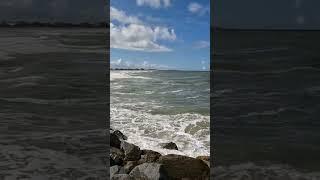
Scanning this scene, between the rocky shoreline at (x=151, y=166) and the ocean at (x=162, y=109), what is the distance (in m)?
1.47

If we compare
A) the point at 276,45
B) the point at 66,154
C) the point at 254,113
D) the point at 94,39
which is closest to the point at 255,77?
the point at 254,113

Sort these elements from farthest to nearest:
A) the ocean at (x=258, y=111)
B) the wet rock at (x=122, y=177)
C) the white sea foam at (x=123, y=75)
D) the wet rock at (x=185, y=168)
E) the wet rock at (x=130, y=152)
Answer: the white sea foam at (x=123, y=75) → the wet rock at (x=130, y=152) → the wet rock at (x=185, y=168) → the wet rock at (x=122, y=177) → the ocean at (x=258, y=111)

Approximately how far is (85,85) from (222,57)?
1.34 meters

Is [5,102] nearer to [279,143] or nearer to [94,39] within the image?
[94,39]

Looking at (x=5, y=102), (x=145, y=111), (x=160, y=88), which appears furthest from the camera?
(x=160, y=88)

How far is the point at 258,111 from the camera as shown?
4434 millimetres

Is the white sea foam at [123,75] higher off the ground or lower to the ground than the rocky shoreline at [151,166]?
higher

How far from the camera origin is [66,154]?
4.24m

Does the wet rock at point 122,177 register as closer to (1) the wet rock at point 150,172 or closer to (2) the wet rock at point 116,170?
(1) the wet rock at point 150,172

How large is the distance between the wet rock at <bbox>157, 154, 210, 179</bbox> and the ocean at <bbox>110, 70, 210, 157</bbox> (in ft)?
6.81

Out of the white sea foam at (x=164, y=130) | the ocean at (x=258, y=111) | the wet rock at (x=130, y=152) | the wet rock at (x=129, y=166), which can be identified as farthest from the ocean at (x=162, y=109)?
the ocean at (x=258, y=111)

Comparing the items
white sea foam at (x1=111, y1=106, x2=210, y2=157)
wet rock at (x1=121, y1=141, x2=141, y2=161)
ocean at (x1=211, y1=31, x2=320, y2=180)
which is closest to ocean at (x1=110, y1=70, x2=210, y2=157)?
white sea foam at (x1=111, y1=106, x2=210, y2=157)

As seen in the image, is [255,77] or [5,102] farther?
[5,102]

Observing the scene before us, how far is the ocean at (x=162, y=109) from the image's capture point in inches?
385
